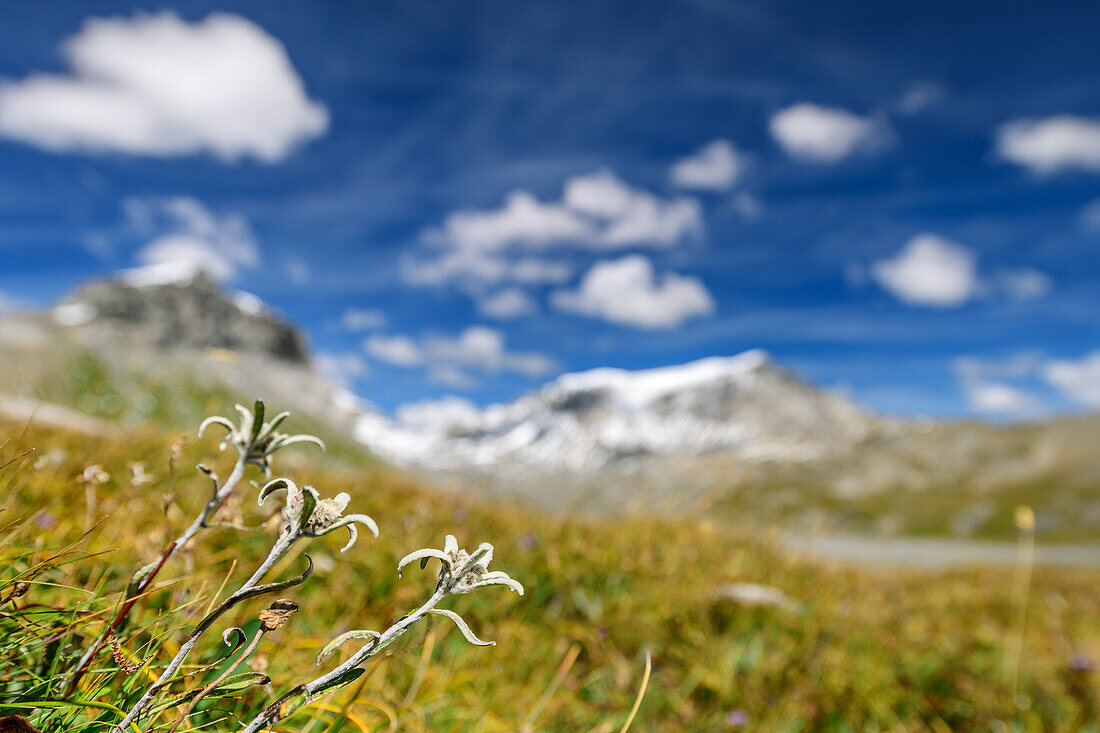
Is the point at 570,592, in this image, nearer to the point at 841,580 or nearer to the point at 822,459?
the point at 841,580

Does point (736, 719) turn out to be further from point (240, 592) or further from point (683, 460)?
point (683, 460)

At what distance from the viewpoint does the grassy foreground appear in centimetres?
195

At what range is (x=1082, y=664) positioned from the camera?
5176 millimetres

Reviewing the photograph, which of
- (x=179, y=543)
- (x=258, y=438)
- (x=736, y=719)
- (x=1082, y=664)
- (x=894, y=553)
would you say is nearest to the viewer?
(x=179, y=543)

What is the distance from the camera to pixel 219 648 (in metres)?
2.40

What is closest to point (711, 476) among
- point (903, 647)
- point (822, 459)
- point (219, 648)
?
point (903, 647)

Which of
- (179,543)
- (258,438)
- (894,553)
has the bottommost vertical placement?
(894,553)

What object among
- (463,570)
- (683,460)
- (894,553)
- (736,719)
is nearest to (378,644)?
(463,570)

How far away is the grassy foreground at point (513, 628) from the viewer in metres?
1.95

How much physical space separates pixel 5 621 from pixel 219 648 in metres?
0.87

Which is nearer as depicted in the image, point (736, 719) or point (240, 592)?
point (240, 592)

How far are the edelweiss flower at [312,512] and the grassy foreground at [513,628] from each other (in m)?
0.54

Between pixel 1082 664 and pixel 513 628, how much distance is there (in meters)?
4.84

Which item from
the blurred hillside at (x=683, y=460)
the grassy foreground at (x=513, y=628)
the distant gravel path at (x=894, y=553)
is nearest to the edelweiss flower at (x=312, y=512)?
the grassy foreground at (x=513, y=628)
